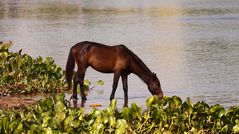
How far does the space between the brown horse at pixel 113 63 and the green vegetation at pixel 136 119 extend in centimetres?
512

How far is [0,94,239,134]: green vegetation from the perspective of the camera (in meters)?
8.58

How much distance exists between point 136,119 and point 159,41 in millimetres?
20761

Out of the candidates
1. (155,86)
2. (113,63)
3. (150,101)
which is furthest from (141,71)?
(150,101)

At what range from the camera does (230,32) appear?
34031 millimetres

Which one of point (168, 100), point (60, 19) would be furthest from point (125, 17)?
point (168, 100)

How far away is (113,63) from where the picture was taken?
1474cm

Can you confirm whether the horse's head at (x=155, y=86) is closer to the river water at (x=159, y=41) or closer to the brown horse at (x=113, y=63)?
the brown horse at (x=113, y=63)

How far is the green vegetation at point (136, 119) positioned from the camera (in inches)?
338

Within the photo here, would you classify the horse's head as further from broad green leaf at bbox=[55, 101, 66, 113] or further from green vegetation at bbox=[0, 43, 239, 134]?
broad green leaf at bbox=[55, 101, 66, 113]

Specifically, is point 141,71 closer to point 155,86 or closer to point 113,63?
point 155,86

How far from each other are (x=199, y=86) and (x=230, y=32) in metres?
17.4

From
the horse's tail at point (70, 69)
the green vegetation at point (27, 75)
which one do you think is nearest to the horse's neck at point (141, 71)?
the horse's tail at point (70, 69)

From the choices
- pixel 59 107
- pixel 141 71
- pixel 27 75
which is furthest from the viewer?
pixel 27 75

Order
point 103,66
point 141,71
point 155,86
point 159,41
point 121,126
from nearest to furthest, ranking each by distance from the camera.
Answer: point 121,126 < point 155,86 < point 141,71 < point 103,66 < point 159,41
